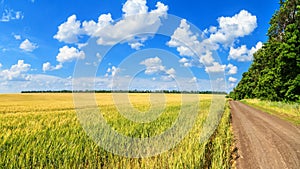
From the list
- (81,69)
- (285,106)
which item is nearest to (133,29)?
(81,69)

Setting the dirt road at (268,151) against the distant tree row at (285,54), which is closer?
the dirt road at (268,151)

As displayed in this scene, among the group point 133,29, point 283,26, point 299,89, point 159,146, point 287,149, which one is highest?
point 283,26

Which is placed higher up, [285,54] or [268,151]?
[285,54]

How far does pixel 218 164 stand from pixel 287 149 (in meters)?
4.05

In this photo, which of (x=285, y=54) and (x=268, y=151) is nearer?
(x=268, y=151)

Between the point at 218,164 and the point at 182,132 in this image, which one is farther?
the point at 182,132

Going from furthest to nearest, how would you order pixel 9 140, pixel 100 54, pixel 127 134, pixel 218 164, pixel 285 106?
1. pixel 285 106
2. pixel 100 54
3. pixel 127 134
4. pixel 9 140
5. pixel 218 164

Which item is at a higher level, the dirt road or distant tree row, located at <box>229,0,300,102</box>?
distant tree row, located at <box>229,0,300,102</box>

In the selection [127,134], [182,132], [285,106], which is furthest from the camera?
[285,106]

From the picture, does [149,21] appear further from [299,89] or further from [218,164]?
[299,89]

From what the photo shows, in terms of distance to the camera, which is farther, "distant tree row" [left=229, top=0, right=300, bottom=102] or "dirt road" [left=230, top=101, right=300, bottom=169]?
"distant tree row" [left=229, top=0, right=300, bottom=102]

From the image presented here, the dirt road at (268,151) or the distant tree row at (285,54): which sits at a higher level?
the distant tree row at (285,54)

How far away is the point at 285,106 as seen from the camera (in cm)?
2533

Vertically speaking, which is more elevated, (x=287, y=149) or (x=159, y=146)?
(x=159, y=146)
